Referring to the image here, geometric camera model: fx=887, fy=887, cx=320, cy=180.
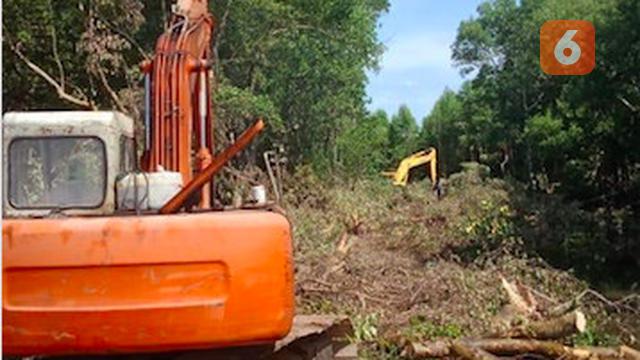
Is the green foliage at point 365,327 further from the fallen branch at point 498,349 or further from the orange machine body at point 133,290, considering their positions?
the orange machine body at point 133,290

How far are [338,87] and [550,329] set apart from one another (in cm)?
1835

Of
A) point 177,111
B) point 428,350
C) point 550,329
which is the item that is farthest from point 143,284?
point 550,329

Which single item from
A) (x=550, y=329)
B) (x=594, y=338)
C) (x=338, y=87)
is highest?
(x=338, y=87)

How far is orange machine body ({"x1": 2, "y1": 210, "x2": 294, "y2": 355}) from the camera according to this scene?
3.90 m

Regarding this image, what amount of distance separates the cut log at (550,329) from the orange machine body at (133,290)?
13.5 ft

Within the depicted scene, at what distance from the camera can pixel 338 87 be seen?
25.4 metres

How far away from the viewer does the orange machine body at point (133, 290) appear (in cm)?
390

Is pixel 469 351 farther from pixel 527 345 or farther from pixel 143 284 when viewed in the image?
pixel 143 284

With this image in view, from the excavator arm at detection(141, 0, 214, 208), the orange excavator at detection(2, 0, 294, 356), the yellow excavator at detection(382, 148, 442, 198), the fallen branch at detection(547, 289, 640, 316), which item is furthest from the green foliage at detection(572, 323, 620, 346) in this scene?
the yellow excavator at detection(382, 148, 442, 198)

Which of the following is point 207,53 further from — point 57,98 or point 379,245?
point 57,98

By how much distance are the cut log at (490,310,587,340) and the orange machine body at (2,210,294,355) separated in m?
4.12

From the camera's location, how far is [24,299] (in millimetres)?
3928

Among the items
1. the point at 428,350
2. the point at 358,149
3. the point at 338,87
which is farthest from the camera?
the point at 358,149

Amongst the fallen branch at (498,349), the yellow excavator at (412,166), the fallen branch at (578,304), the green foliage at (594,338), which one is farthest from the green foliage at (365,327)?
the yellow excavator at (412,166)
